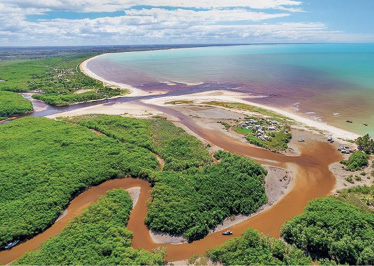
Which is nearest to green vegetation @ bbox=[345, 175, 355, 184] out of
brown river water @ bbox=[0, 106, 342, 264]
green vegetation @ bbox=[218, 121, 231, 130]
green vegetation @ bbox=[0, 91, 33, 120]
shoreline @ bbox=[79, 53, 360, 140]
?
brown river water @ bbox=[0, 106, 342, 264]

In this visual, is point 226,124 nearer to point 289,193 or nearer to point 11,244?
point 289,193

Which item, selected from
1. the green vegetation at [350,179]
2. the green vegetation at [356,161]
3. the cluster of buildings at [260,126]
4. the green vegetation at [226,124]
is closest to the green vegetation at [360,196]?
the green vegetation at [350,179]

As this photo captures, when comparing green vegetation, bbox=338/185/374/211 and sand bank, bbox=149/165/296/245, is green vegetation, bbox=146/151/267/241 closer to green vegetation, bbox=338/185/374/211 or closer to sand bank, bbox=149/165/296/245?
sand bank, bbox=149/165/296/245

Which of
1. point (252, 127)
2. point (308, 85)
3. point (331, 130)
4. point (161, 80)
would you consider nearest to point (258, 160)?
point (252, 127)

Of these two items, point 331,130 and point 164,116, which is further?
point 164,116

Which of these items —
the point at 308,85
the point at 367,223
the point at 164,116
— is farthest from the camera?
the point at 308,85

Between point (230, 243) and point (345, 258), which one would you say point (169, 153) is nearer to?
point (230, 243)

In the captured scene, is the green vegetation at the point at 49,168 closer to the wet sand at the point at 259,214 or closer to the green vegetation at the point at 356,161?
the wet sand at the point at 259,214
